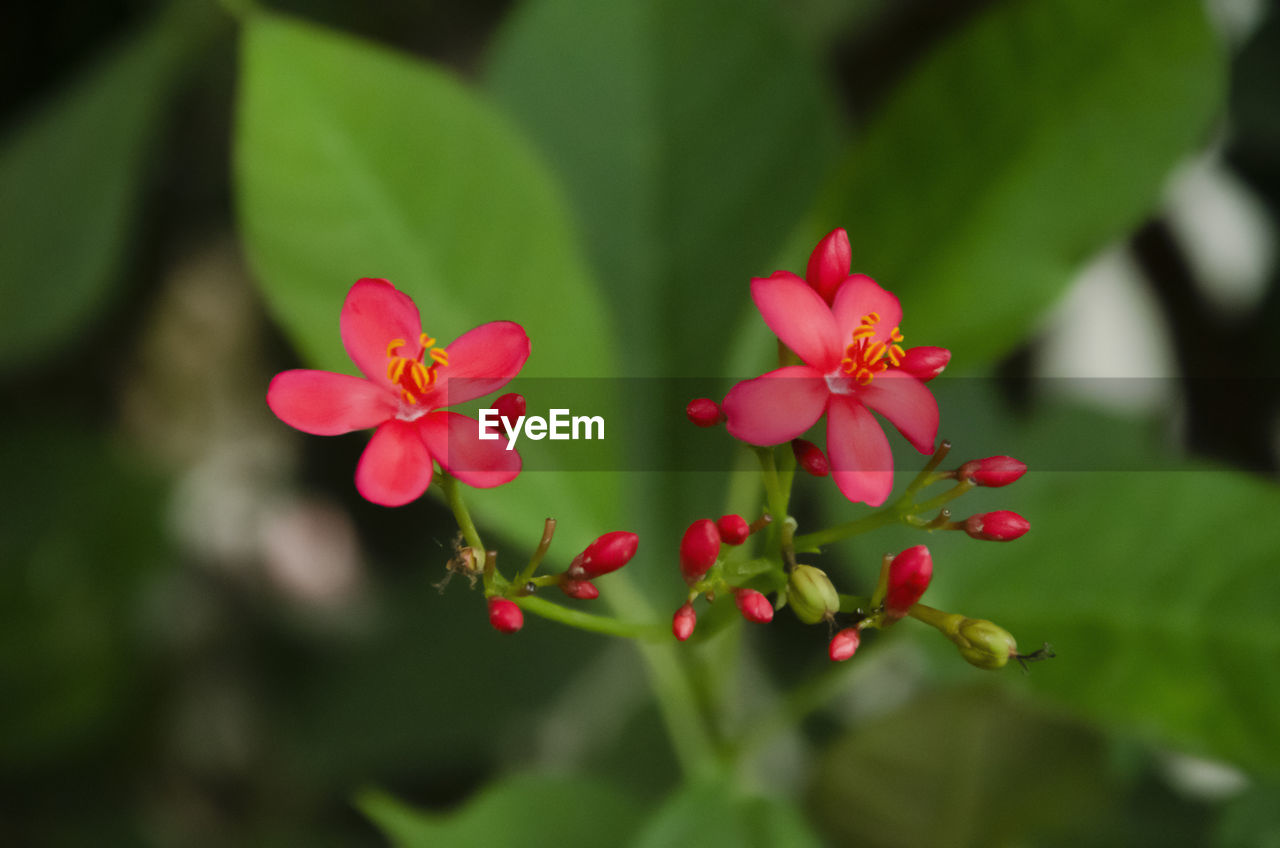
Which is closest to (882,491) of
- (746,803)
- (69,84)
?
(746,803)

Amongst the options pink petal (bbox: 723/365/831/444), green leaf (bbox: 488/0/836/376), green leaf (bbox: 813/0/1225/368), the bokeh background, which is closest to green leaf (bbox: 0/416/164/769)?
the bokeh background

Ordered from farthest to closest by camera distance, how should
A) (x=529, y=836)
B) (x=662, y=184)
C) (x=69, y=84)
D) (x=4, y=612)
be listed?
(x=69, y=84), (x=4, y=612), (x=662, y=184), (x=529, y=836)

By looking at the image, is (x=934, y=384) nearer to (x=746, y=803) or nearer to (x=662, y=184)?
(x=662, y=184)

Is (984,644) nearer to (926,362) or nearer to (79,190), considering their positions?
(926,362)

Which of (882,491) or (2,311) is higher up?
(2,311)

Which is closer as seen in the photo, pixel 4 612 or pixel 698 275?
pixel 698 275

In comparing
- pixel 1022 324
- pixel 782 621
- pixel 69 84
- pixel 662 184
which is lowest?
pixel 782 621
